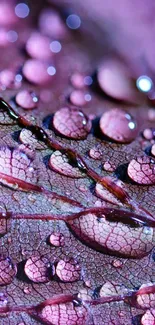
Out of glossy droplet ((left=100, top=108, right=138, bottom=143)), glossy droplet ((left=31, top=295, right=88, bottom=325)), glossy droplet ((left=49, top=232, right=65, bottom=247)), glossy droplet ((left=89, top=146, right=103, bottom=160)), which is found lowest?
glossy droplet ((left=31, top=295, right=88, bottom=325))

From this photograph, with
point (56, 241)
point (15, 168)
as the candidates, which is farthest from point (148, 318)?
point (15, 168)

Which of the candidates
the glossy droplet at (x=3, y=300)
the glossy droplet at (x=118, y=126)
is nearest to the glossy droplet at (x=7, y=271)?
the glossy droplet at (x=3, y=300)

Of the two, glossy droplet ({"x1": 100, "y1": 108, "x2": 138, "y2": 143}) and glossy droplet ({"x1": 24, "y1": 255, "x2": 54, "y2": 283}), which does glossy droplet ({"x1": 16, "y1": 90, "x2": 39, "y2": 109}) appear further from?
glossy droplet ({"x1": 24, "y1": 255, "x2": 54, "y2": 283})

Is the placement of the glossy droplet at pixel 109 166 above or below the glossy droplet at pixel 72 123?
below

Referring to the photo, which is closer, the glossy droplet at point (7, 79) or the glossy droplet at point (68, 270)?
the glossy droplet at point (68, 270)

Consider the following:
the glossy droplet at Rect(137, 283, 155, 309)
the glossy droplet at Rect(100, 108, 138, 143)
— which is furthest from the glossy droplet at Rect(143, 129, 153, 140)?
the glossy droplet at Rect(137, 283, 155, 309)

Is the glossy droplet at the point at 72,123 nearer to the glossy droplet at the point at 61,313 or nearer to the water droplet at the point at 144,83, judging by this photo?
the water droplet at the point at 144,83

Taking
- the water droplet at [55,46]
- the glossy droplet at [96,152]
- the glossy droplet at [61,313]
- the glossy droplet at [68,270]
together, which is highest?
the water droplet at [55,46]
